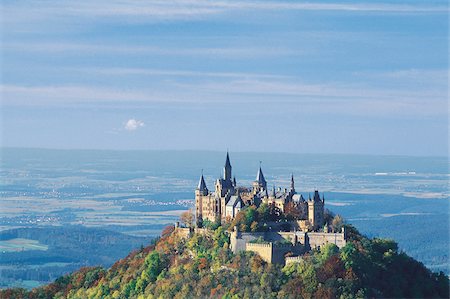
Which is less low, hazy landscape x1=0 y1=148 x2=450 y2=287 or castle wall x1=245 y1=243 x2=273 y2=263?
castle wall x1=245 y1=243 x2=273 y2=263

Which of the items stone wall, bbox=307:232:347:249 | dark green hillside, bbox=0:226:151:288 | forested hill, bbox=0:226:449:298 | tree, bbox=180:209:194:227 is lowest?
dark green hillside, bbox=0:226:151:288

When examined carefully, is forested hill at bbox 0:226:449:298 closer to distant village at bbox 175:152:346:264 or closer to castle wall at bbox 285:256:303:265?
castle wall at bbox 285:256:303:265

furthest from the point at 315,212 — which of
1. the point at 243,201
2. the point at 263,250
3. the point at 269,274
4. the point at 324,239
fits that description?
the point at 269,274

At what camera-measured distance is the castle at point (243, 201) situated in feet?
183

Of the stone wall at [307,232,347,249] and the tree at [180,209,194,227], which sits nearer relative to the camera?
the stone wall at [307,232,347,249]

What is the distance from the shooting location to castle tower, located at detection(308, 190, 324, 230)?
183ft

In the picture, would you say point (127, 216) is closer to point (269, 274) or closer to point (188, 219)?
point (188, 219)

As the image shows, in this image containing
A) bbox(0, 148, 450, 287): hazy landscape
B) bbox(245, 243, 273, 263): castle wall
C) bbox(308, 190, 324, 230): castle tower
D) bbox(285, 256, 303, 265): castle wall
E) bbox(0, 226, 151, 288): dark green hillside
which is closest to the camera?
bbox(285, 256, 303, 265): castle wall

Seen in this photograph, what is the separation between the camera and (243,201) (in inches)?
2260

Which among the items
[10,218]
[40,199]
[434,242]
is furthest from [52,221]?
→ [434,242]

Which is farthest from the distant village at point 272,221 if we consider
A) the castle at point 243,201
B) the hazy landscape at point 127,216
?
the hazy landscape at point 127,216

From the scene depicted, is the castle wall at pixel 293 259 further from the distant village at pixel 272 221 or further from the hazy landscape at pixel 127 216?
the hazy landscape at pixel 127 216

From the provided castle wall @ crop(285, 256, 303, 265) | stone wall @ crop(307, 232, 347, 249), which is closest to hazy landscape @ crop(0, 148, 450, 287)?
stone wall @ crop(307, 232, 347, 249)

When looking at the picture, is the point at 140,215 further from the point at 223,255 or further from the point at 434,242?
the point at 223,255
